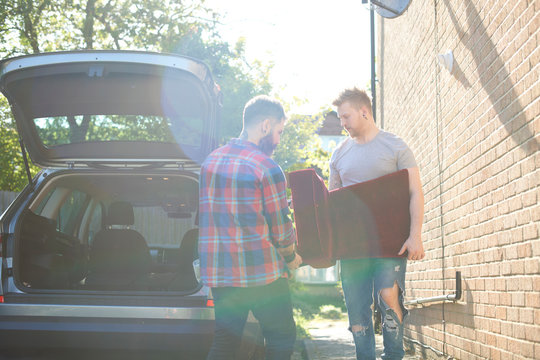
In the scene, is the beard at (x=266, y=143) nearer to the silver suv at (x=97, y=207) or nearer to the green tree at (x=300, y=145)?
the silver suv at (x=97, y=207)

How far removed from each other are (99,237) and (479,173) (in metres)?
3.18

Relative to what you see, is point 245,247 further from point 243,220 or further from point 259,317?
point 259,317

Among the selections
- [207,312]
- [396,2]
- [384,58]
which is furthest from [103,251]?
[384,58]

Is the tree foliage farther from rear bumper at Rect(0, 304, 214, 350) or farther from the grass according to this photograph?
rear bumper at Rect(0, 304, 214, 350)

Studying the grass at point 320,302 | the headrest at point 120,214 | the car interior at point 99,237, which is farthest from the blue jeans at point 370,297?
the grass at point 320,302

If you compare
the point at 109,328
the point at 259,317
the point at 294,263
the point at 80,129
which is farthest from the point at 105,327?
the point at 80,129

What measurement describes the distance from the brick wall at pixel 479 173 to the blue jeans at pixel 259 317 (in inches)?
55.1

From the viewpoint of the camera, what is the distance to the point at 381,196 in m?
3.54

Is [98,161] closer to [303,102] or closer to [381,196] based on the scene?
[381,196]

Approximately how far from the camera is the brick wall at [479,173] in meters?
3.41

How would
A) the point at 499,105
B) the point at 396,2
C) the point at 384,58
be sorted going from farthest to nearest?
1. the point at 384,58
2. the point at 396,2
3. the point at 499,105

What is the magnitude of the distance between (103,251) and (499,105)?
3378 mm

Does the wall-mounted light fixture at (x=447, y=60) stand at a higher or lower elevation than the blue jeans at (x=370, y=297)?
higher

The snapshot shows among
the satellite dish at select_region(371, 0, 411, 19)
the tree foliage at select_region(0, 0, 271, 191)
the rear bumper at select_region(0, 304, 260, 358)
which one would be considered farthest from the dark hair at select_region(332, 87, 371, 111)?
the tree foliage at select_region(0, 0, 271, 191)
